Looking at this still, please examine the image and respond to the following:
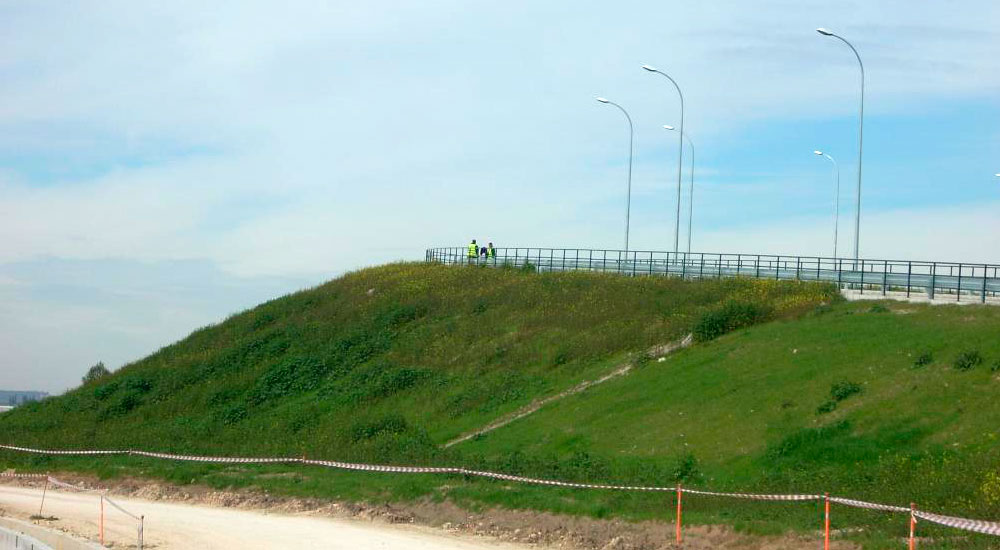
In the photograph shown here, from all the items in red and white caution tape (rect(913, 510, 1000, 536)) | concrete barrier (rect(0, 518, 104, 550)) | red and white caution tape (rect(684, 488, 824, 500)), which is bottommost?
concrete barrier (rect(0, 518, 104, 550))

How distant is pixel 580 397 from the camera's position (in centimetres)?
3816

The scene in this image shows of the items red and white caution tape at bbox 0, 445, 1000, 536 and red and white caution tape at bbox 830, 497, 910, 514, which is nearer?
red and white caution tape at bbox 0, 445, 1000, 536

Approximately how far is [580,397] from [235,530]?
47.5 ft

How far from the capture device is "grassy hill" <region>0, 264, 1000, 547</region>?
24.6 meters

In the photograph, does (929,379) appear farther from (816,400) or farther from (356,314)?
(356,314)

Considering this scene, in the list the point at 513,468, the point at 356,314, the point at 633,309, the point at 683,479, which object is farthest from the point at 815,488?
the point at 356,314

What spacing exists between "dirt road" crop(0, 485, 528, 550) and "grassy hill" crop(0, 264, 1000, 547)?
225 cm

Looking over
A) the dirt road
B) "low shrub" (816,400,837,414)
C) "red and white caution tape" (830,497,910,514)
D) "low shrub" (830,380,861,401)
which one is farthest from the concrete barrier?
"low shrub" (830,380,861,401)

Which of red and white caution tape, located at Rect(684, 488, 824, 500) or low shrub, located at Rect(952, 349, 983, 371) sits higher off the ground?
low shrub, located at Rect(952, 349, 983, 371)

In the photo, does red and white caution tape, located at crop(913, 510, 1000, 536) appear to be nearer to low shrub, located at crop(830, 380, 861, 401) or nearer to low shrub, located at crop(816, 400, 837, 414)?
low shrub, located at crop(816, 400, 837, 414)

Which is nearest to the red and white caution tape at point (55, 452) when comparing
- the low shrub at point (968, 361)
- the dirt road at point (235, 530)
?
the dirt road at point (235, 530)

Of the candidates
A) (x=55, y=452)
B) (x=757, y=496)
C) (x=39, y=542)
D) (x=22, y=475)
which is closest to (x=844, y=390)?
(x=757, y=496)

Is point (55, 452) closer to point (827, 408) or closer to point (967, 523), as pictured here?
point (827, 408)

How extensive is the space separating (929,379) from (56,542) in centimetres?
1925
